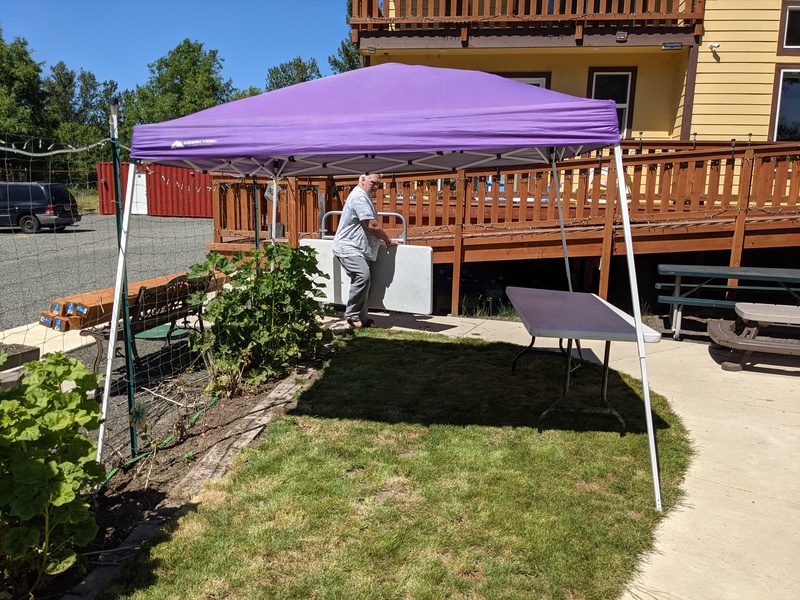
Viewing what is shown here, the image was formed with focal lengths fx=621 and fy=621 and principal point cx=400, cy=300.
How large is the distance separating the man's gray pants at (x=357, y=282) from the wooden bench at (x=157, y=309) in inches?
61.8

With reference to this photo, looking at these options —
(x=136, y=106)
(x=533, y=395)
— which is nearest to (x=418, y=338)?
(x=533, y=395)

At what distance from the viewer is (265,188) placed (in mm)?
9812

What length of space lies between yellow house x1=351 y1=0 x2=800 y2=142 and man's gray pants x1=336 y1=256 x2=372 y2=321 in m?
6.27

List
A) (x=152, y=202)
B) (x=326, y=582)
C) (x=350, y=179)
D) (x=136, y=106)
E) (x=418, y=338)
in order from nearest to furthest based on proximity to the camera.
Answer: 1. (x=326, y=582)
2. (x=418, y=338)
3. (x=350, y=179)
4. (x=152, y=202)
5. (x=136, y=106)

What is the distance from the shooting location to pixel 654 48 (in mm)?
11141

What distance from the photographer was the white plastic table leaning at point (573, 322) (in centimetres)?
389

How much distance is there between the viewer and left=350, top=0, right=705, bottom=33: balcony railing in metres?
10.7

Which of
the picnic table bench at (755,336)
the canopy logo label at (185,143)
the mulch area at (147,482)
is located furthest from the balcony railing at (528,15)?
the mulch area at (147,482)

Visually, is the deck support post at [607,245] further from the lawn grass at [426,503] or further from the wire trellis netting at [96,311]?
the wire trellis netting at [96,311]

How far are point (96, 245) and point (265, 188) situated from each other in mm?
9404

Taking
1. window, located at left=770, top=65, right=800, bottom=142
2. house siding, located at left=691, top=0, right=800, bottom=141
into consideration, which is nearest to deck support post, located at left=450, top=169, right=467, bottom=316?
house siding, located at left=691, top=0, right=800, bottom=141

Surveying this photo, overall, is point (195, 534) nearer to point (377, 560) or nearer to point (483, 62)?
point (377, 560)

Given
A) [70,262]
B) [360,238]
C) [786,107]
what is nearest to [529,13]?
[786,107]

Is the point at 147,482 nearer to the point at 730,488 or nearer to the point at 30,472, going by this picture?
the point at 30,472
